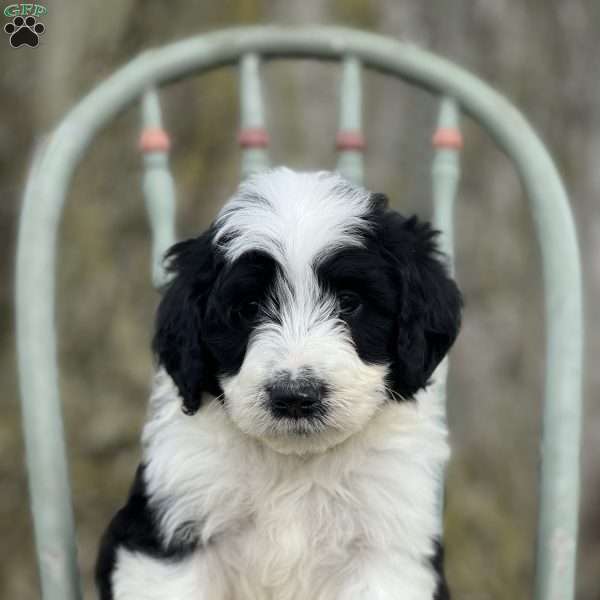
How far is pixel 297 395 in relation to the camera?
87.6 inches

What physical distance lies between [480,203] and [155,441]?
244 centimetres

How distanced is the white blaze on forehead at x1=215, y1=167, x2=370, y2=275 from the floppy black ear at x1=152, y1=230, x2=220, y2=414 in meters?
0.09

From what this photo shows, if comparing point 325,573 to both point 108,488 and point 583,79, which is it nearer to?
point 108,488

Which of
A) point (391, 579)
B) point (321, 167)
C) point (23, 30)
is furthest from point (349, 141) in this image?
point (321, 167)

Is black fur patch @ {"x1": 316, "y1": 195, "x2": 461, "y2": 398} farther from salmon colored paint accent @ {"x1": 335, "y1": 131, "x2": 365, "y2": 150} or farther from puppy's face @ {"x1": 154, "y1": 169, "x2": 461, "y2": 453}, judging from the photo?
salmon colored paint accent @ {"x1": 335, "y1": 131, "x2": 365, "y2": 150}

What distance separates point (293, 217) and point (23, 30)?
1845mm

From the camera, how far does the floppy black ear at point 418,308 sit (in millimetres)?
2432

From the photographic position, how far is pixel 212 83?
4.64 metres

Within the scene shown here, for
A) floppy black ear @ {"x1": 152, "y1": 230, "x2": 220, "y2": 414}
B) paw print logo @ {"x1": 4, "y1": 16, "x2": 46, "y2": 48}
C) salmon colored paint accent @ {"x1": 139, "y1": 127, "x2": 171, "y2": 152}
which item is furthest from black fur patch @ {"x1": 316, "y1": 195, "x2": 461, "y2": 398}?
paw print logo @ {"x1": 4, "y1": 16, "x2": 46, "y2": 48}

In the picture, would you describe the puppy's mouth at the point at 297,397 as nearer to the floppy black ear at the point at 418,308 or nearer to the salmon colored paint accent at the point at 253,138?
the floppy black ear at the point at 418,308

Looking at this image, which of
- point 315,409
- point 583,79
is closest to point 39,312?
point 315,409

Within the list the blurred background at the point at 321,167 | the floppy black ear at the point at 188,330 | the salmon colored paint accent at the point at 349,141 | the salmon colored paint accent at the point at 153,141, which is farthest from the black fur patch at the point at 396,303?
the blurred background at the point at 321,167

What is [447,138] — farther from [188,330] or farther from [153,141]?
[188,330]

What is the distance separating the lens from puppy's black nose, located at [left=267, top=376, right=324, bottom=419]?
2227 millimetres
